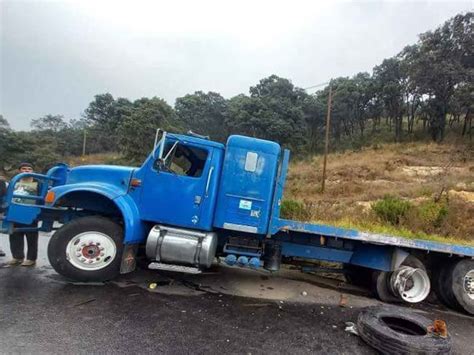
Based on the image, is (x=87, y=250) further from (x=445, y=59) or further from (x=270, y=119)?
(x=445, y=59)

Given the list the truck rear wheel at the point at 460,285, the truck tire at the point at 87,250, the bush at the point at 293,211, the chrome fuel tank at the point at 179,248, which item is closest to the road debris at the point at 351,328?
the chrome fuel tank at the point at 179,248

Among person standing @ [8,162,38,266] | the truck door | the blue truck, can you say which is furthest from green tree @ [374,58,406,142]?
person standing @ [8,162,38,266]

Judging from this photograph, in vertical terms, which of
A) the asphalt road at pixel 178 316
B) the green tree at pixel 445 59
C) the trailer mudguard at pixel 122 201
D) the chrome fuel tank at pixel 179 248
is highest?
the green tree at pixel 445 59

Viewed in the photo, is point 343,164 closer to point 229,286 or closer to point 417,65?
point 417,65

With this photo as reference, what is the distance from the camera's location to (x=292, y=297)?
5.18 metres

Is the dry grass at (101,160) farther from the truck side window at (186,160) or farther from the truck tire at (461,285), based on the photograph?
the truck tire at (461,285)

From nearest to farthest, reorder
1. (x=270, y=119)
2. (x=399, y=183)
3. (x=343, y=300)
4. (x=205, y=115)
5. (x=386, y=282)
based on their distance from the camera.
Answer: (x=343, y=300)
(x=386, y=282)
(x=399, y=183)
(x=270, y=119)
(x=205, y=115)

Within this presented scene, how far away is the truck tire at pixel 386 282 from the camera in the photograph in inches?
212

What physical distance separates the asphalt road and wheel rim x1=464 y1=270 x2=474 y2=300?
40 cm

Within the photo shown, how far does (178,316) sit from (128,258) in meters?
1.18

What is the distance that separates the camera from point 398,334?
12.0 ft

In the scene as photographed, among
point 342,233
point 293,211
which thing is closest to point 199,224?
point 342,233

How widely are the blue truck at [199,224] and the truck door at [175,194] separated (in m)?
0.01

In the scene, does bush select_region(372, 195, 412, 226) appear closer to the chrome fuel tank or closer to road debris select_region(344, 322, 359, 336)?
road debris select_region(344, 322, 359, 336)
